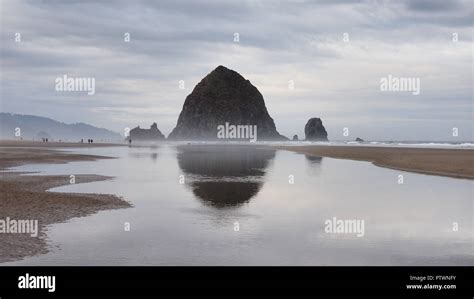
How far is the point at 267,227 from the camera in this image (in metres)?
22.8

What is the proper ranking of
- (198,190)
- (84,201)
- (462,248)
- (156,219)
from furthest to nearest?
(198,190) < (84,201) < (156,219) < (462,248)

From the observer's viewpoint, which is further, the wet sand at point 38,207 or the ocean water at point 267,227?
the wet sand at point 38,207

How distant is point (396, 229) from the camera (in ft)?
74.8

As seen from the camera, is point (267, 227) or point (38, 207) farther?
point (38, 207)

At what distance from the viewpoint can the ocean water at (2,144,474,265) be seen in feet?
56.3

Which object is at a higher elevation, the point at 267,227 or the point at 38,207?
the point at 38,207

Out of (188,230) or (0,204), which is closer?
(188,230)

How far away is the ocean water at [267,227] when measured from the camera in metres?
17.2

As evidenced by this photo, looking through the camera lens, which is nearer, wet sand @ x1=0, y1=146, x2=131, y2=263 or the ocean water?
the ocean water
